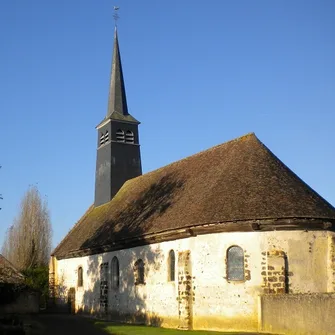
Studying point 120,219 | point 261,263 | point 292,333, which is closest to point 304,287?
point 261,263

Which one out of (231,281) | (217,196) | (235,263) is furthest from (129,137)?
(231,281)

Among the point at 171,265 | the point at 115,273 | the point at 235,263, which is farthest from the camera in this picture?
the point at 115,273

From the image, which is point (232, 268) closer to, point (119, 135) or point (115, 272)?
point (115, 272)

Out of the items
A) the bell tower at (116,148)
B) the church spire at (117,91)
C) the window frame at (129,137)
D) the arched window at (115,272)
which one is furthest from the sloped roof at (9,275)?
the church spire at (117,91)

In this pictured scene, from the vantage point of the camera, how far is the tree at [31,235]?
47.1m

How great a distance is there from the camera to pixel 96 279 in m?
31.1

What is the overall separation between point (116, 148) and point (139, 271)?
12264mm

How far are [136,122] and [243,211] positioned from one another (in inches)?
699

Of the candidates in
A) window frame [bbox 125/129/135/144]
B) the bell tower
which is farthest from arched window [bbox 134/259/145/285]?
window frame [bbox 125/129/135/144]

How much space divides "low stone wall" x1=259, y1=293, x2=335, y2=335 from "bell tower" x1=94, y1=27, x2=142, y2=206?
18.0 meters

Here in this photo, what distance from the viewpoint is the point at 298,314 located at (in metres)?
18.3

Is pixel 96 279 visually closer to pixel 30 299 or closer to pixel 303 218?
pixel 30 299

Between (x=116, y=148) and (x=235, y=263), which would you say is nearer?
(x=235, y=263)

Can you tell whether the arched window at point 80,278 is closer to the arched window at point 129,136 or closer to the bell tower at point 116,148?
the bell tower at point 116,148
